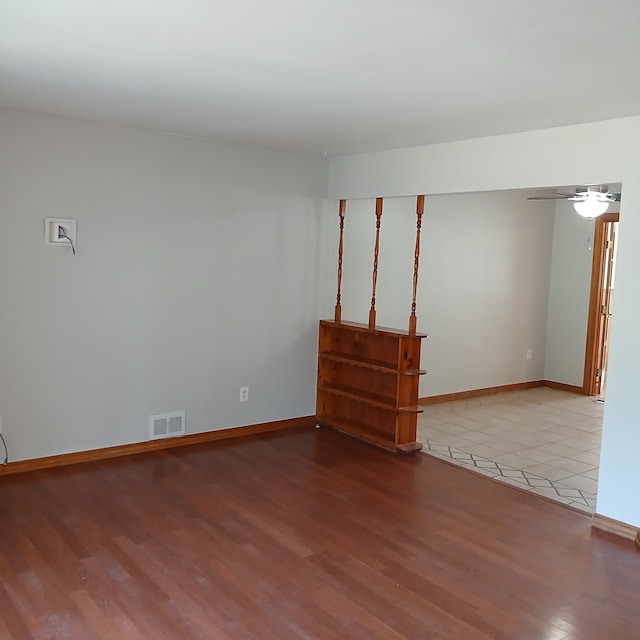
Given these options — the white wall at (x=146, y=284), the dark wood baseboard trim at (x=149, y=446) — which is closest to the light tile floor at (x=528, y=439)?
the dark wood baseboard trim at (x=149, y=446)

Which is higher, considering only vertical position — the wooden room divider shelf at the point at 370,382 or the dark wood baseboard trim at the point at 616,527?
the wooden room divider shelf at the point at 370,382

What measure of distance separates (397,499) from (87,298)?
2.39 metres

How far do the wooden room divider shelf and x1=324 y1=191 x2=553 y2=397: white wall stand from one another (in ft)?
1.28

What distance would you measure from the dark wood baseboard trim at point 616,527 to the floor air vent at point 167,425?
2.84 metres

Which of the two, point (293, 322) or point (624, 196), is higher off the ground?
point (624, 196)

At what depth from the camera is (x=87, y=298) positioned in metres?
4.36

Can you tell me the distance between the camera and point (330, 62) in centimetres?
269

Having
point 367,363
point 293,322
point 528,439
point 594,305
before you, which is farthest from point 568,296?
point 293,322

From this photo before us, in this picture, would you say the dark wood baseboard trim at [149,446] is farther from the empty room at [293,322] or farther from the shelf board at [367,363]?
the shelf board at [367,363]

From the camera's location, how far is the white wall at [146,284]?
13.6 ft

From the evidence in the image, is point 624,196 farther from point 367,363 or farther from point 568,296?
point 568,296

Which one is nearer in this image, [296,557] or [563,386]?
[296,557]

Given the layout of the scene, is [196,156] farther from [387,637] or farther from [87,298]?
[387,637]

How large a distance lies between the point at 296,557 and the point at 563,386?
5238mm
